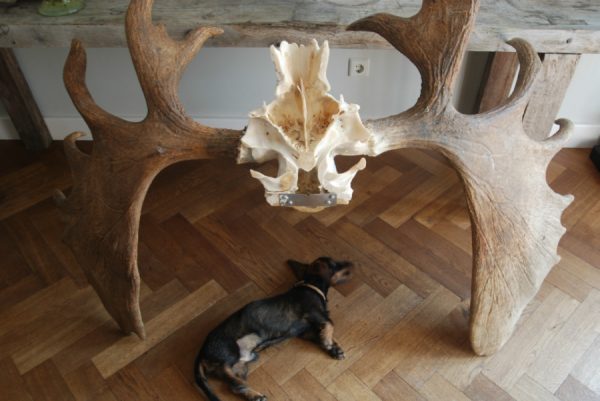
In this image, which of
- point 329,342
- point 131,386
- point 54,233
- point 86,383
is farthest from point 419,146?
point 54,233

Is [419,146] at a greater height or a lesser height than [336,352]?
greater

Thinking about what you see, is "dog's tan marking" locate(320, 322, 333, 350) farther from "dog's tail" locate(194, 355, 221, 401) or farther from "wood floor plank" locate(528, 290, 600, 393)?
"wood floor plank" locate(528, 290, 600, 393)

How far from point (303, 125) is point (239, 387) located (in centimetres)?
91

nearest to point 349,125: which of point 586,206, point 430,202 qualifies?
point 430,202

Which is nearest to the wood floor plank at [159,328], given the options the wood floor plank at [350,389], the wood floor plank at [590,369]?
the wood floor plank at [350,389]

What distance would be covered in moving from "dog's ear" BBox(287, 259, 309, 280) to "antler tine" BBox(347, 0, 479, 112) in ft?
2.80

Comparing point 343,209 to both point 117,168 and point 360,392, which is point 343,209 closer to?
point 360,392

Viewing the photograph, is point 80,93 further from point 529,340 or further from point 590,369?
point 590,369

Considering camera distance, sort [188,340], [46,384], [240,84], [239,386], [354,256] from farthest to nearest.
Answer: [240,84], [354,256], [188,340], [46,384], [239,386]

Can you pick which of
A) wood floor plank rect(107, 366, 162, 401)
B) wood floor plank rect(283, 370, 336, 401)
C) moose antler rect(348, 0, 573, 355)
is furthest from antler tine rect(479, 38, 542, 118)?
wood floor plank rect(107, 366, 162, 401)

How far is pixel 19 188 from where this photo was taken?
2324 millimetres

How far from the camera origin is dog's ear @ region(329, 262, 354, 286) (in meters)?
1.70

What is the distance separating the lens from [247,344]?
4.95 feet

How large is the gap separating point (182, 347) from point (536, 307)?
1.29 meters
